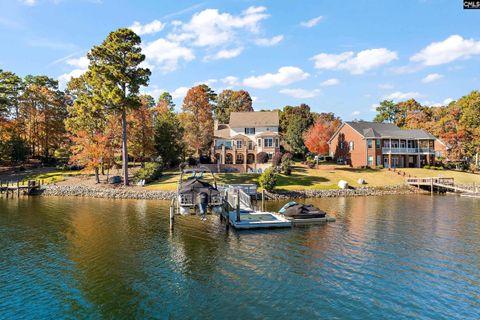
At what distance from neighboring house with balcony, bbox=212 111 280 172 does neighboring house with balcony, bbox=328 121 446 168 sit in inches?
675

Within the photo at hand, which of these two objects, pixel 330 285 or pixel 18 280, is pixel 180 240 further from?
pixel 330 285

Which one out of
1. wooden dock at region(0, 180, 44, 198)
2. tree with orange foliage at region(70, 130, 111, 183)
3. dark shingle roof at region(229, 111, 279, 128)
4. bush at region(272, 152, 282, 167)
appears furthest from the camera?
dark shingle roof at region(229, 111, 279, 128)

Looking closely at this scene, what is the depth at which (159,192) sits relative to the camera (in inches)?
1976

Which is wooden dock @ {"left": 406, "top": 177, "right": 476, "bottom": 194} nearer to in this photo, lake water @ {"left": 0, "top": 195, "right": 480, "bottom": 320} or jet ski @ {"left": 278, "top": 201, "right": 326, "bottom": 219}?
lake water @ {"left": 0, "top": 195, "right": 480, "bottom": 320}

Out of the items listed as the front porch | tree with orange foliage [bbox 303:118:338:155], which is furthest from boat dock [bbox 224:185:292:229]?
the front porch

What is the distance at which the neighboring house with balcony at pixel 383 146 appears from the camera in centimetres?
7194

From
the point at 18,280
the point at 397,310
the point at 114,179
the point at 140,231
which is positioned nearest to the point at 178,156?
the point at 114,179

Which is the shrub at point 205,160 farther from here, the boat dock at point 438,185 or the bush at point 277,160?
the boat dock at point 438,185

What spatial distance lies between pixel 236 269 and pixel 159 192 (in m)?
33.0

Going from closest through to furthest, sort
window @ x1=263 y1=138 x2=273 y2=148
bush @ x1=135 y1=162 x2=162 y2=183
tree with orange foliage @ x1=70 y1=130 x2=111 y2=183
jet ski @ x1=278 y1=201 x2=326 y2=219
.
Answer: jet ski @ x1=278 y1=201 x2=326 y2=219 < tree with orange foliage @ x1=70 y1=130 x2=111 y2=183 < bush @ x1=135 y1=162 x2=162 y2=183 < window @ x1=263 y1=138 x2=273 y2=148

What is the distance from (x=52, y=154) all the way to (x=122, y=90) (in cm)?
4107

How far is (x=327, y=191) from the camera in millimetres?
52438

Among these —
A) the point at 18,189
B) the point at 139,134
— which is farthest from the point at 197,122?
the point at 18,189

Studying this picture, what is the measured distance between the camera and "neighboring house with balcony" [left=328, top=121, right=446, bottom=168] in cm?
7194
